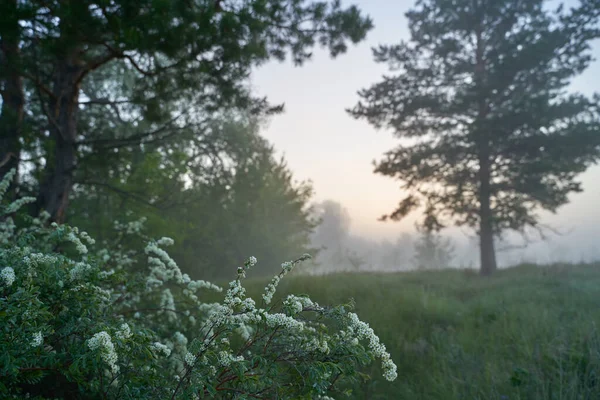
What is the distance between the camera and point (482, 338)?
5230 mm

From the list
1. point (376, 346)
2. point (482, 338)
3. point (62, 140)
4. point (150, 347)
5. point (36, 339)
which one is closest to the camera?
point (36, 339)

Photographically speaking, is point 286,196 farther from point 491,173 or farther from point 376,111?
point 491,173

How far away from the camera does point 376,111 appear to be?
1387cm

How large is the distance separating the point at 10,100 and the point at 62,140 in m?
1.63

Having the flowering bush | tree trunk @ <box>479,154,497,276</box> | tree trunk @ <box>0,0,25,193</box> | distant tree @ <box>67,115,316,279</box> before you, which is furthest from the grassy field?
distant tree @ <box>67,115,316,279</box>

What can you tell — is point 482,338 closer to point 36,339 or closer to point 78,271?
point 78,271

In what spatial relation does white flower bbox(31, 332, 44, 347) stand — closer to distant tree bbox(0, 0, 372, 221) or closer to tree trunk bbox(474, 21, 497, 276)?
distant tree bbox(0, 0, 372, 221)

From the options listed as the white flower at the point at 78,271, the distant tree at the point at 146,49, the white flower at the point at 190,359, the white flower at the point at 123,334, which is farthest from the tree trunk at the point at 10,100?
the white flower at the point at 190,359

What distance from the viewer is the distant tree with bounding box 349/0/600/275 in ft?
39.5

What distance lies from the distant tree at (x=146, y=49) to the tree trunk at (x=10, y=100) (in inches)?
0.6

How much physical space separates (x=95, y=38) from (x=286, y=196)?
42.5ft

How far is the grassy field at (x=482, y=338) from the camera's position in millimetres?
3723

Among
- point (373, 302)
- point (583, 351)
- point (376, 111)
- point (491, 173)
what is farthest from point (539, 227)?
point (583, 351)

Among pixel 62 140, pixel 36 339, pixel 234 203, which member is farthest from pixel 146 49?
pixel 234 203
